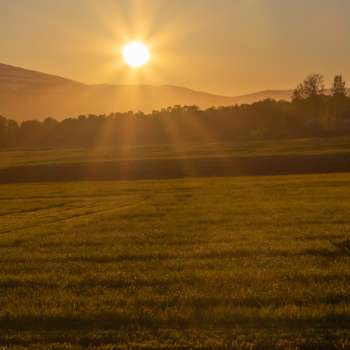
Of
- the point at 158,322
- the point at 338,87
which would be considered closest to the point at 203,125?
the point at 338,87

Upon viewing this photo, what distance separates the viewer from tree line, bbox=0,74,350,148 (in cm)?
12338

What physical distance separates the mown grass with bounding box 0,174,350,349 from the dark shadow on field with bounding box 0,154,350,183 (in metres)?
42.1

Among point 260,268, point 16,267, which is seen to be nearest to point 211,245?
point 260,268

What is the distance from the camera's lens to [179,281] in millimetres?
14883

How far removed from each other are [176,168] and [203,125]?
55.4 meters

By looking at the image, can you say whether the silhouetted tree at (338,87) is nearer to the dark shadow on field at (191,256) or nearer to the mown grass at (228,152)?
the mown grass at (228,152)

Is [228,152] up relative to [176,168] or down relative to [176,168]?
up

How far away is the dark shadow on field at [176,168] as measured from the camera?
238 ft

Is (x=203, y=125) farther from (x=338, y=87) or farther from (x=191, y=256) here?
(x=191, y=256)

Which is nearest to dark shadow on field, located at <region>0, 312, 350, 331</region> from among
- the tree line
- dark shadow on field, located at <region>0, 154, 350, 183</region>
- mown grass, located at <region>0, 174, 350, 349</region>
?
mown grass, located at <region>0, 174, 350, 349</region>

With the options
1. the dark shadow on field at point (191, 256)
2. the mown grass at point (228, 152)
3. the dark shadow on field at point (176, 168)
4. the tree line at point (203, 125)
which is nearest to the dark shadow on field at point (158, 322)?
the dark shadow on field at point (191, 256)

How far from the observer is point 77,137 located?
139 meters

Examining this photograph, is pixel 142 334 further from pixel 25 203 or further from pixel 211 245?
pixel 25 203

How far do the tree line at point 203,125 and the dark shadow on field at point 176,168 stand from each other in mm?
40587
